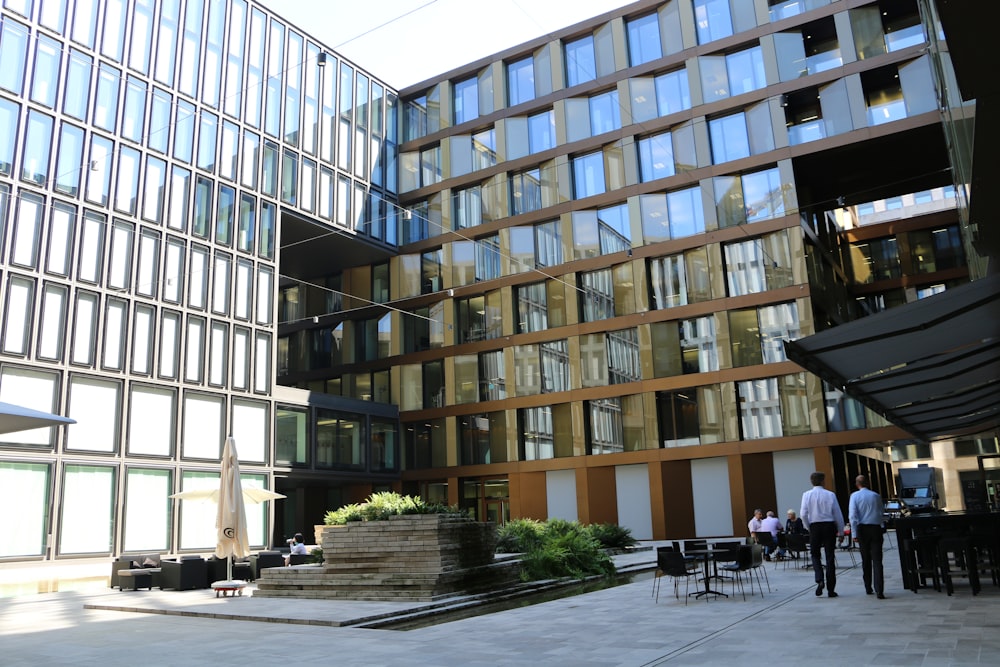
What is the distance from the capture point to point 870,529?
10.4m

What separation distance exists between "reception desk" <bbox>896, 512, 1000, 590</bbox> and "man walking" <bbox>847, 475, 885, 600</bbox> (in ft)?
1.97

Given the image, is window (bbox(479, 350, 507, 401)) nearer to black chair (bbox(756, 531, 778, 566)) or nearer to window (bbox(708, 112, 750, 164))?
window (bbox(708, 112, 750, 164))

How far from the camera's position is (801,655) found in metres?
6.79

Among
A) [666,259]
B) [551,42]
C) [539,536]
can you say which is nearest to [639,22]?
[551,42]

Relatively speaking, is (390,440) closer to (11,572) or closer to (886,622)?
(11,572)

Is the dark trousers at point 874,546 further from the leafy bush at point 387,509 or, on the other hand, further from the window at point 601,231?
the window at point 601,231

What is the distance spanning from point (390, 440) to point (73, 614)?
76.0 ft

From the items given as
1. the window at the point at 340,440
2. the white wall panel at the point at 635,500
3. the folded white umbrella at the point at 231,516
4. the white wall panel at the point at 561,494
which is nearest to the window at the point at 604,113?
the white wall panel at the point at 635,500

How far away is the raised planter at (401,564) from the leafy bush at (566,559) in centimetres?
99

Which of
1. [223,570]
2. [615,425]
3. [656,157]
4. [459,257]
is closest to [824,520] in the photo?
[223,570]

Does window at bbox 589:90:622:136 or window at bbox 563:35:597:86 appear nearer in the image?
window at bbox 589:90:622:136

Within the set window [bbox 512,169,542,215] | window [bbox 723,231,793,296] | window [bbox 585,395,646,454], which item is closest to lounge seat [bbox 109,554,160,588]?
window [bbox 585,395,646,454]

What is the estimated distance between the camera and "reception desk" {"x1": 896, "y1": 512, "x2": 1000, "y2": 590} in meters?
10.7

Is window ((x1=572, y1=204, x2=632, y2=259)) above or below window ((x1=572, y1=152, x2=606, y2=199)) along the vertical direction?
below
